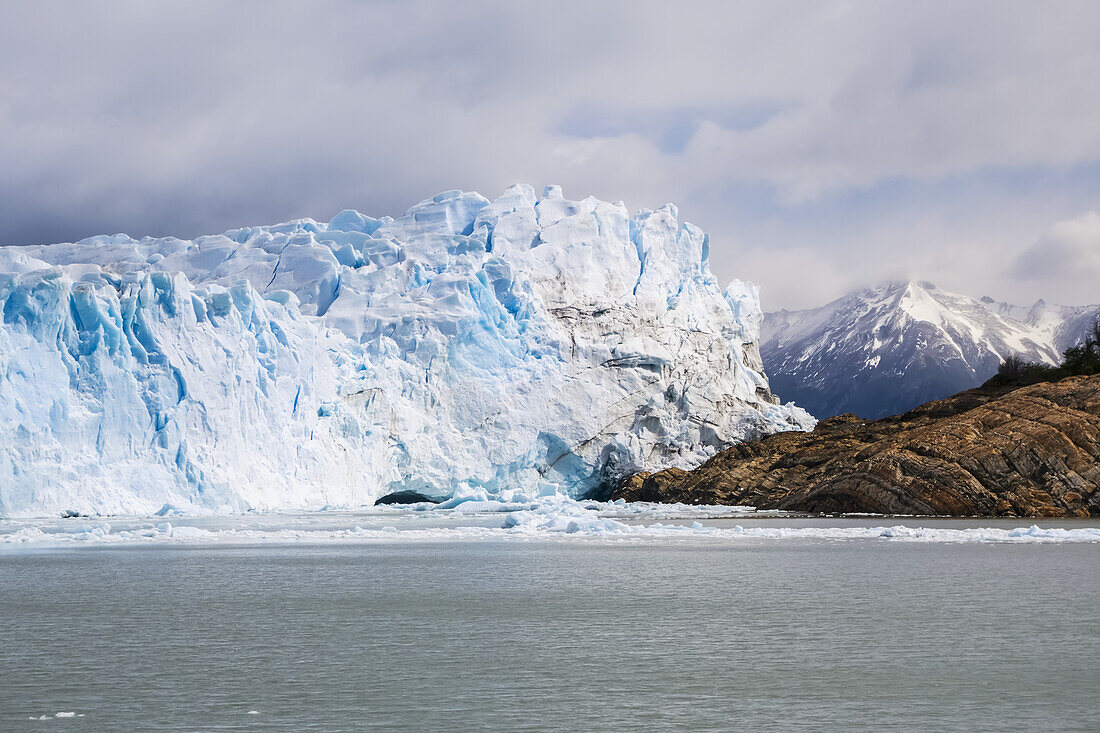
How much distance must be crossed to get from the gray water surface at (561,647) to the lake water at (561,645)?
3 cm

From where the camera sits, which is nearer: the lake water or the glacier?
the lake water

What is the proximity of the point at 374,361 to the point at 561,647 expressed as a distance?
103ft

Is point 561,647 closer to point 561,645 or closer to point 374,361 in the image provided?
point 561,645

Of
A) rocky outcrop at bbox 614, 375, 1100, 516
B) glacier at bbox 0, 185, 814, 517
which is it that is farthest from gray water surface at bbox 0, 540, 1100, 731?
glacier at bbox 0, 185, 814, 517

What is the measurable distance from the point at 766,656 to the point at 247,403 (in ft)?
88.6

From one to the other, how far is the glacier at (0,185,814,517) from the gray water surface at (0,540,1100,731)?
52.4ft

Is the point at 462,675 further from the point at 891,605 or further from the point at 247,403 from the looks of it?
the point at 247,403

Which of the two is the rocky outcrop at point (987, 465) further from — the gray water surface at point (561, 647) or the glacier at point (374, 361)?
the glacier at point (374, 361)

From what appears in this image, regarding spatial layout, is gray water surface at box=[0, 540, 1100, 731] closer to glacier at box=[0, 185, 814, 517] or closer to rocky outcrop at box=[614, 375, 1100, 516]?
rocky outcrop at box=[614, 375, 1100, 516]

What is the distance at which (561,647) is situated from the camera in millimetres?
7457

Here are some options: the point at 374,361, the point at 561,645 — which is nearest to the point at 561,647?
the point at 561,645

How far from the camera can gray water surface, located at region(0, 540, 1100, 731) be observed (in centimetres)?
543

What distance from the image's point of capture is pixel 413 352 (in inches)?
1542

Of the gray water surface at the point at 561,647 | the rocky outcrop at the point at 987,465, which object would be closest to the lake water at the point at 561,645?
the gray water surface at the point at 561,647
